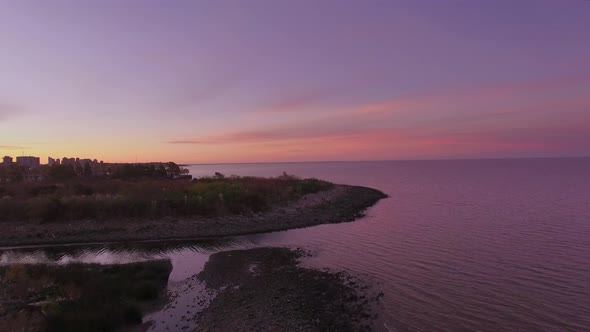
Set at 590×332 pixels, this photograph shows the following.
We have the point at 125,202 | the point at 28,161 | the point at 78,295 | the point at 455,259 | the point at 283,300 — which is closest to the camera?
the point at 78,295

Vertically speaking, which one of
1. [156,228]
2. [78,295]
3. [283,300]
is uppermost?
[78,295]

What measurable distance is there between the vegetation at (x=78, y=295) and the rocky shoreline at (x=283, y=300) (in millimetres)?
2795

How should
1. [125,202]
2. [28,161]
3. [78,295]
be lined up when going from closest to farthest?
[78,295]
[125,202]
[28,161]

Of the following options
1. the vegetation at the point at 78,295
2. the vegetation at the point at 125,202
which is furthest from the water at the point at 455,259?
the vegetation at the point at 125,202

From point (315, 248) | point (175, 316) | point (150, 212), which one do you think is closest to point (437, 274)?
point (315, 248)

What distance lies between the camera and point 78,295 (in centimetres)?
1528

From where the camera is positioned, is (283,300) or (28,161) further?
(28,161)

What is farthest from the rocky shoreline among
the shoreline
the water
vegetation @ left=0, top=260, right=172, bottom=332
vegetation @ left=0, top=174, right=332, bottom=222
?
vegetation @ left=0, top=174, right=332, bottom=222

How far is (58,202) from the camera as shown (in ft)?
117

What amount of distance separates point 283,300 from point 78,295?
27.4ft

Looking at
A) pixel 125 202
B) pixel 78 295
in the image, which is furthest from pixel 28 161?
pixel 78 295

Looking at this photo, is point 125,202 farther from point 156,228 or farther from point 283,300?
point 283,300

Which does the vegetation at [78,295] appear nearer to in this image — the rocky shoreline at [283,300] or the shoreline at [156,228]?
the rocky shoreline at [283,300]

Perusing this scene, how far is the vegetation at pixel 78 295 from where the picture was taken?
12547 mm
